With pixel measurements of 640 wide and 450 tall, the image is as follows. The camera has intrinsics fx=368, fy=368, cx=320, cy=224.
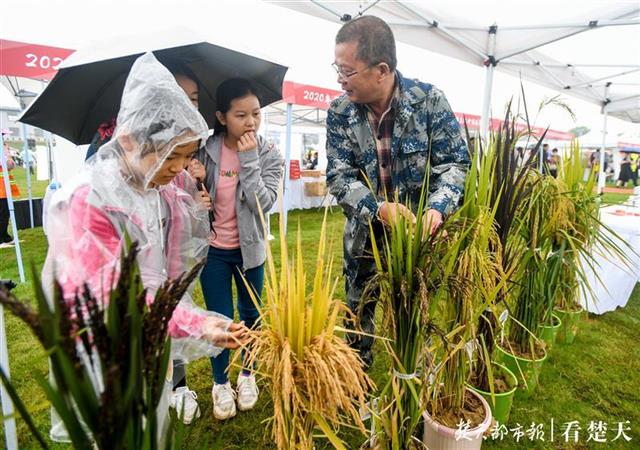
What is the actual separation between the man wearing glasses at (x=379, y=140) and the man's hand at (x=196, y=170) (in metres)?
0.68

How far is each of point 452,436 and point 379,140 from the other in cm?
149

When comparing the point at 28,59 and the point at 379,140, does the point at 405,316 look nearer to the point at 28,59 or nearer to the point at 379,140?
the point at 379,140

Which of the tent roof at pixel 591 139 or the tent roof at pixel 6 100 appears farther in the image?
the tent roof at pixel 591 139

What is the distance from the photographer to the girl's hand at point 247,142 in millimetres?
1915

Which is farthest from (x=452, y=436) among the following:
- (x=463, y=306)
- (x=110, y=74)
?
(x=110, y=74)

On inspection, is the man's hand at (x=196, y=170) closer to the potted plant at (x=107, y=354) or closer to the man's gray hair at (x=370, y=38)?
the man's gray hair at (x=370, y=38)

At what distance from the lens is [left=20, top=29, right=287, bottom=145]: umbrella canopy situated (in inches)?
61.2

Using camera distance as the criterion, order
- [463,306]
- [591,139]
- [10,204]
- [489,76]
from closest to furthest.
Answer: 1. [463,306]
2. [10,204]
3. [489,76]
4. [591,139]

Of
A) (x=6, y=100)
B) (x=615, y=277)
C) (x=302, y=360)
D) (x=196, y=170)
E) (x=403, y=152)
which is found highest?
(x=6, y=100)

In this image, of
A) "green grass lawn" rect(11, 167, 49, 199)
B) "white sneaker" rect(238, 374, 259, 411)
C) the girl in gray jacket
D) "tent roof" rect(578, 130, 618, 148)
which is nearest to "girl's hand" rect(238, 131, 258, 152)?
the girl in gray jacket

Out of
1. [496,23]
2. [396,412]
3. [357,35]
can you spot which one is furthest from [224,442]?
[496,23]

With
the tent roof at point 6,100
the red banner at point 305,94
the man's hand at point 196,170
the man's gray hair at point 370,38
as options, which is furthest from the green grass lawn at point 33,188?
the man's gray hair at point 370,38

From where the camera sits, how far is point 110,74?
178 centimetres

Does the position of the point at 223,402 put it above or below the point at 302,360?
below
